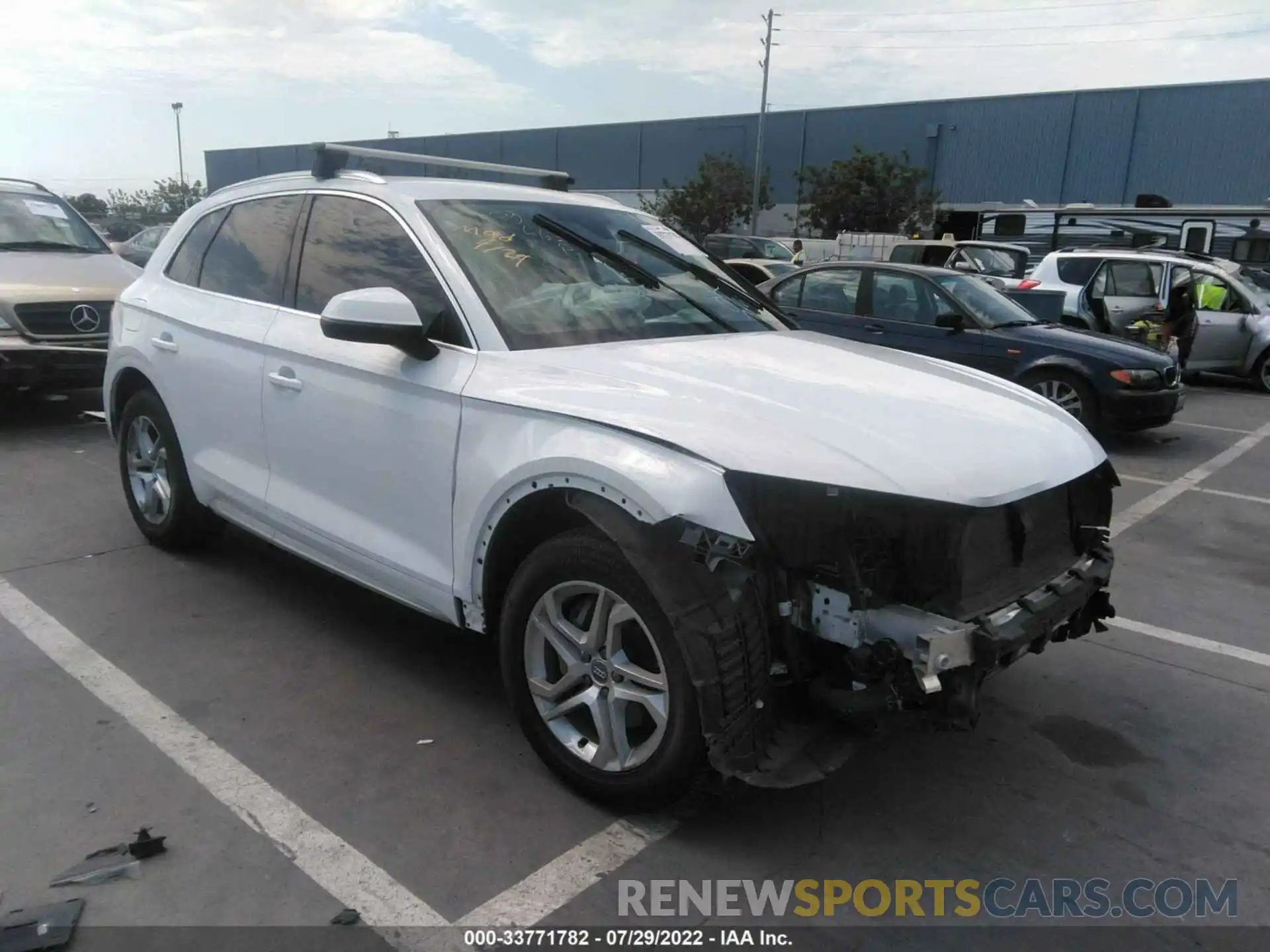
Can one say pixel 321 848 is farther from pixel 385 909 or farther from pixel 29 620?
pixel 29 620

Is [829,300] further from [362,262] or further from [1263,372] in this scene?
[1263,372]

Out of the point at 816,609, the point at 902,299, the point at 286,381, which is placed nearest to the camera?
the point at 816,609

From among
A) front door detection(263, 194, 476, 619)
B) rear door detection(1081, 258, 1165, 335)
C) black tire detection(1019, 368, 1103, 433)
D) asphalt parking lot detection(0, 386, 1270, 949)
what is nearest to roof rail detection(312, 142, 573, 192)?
front door detection(263, 194, 476, 619)

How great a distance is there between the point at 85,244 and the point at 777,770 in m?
8.84

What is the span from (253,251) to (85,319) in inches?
176

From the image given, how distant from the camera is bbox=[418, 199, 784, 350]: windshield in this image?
3.43m

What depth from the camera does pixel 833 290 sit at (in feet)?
32.9

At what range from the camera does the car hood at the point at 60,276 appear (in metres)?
7.73

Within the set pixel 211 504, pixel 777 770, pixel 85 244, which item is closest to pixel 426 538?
pixel 777 770

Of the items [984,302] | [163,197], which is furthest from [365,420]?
[163,197]

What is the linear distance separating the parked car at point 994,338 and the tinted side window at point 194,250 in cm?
519

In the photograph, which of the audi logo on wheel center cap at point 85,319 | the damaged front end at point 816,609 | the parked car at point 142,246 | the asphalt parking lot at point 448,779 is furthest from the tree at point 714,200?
the damaged front end at point 816,609

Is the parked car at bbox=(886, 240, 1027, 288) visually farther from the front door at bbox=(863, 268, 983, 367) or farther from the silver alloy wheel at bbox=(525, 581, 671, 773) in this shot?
the silver alloy wheel at bbox=(525, 581, 671, 773)

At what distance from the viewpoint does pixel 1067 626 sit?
3.21 metres
